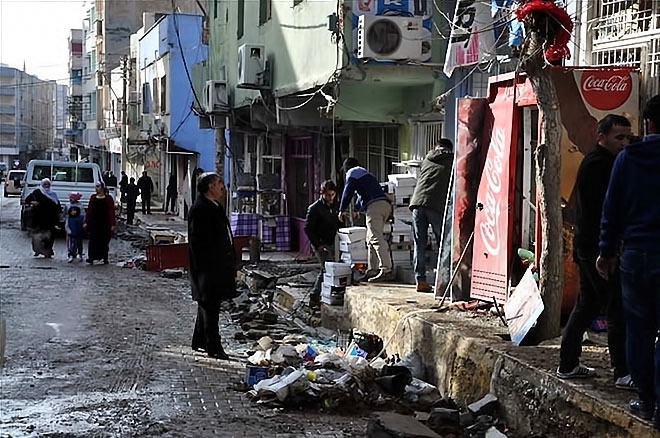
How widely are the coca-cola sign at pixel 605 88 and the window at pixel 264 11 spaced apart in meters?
11.6

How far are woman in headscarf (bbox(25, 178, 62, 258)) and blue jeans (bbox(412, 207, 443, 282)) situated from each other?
38.4ft

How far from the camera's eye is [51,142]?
120 metres

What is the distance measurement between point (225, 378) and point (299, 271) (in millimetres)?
7797

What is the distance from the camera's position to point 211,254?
378 inches

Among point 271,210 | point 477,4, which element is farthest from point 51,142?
point 477,4

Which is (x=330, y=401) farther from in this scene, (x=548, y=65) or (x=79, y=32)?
(x=79, y=32)

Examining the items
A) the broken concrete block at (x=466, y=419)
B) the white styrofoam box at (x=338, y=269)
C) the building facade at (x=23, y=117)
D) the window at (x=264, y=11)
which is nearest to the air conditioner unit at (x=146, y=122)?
the window at (x=264, y=11)

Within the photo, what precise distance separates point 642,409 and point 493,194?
3975 millimetres

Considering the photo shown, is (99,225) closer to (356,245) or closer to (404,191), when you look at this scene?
(356,245)

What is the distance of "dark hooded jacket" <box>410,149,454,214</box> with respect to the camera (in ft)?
35.3

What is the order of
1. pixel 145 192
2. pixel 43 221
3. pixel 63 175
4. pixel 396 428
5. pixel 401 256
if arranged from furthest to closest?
1. pixel 145 192
2. pixel 63 175
3. pixel 43 221
4. pixel 401 256
5. pixel 396 428

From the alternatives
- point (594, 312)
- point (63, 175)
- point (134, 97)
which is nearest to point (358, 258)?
point (594, 312)

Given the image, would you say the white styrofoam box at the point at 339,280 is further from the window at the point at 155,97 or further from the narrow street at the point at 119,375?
the window at the point at 155,97

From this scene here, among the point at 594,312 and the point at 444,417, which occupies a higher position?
the point at 594,312
